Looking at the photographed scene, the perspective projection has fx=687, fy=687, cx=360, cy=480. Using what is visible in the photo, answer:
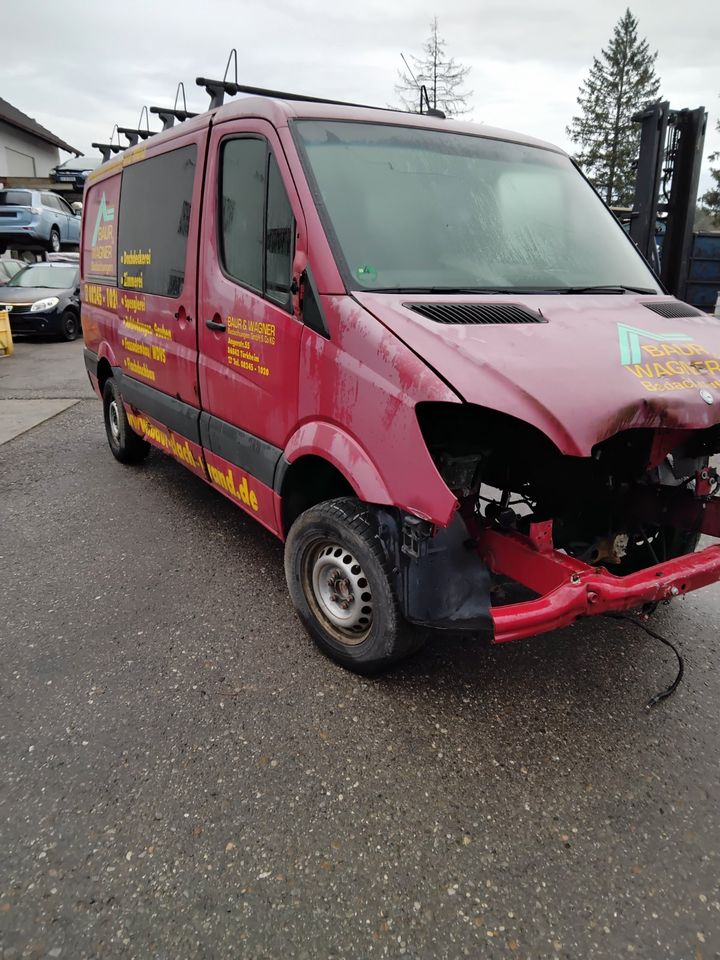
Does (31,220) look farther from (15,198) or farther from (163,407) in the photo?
(163,407)

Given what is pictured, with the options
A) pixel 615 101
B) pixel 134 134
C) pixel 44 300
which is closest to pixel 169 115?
pixel 134 134

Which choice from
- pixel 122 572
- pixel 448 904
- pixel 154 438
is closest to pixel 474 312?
pixel 448 904

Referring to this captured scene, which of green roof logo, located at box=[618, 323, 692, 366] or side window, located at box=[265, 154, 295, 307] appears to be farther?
side window, located at box=[265, 154, 295, 307]

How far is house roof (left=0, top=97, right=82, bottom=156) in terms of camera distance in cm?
3322

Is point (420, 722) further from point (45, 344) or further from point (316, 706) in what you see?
point (45, 344)

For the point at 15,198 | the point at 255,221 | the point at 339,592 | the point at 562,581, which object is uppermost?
the point at 15,198

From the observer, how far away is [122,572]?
4.05 meters

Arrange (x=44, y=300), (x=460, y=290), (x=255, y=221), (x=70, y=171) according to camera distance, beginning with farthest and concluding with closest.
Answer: (x=70, y=171)
(x=44, y=300)
(x=255, y=221)
(x=460, y=290)

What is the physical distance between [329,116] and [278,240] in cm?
66

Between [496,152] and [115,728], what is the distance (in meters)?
3.26

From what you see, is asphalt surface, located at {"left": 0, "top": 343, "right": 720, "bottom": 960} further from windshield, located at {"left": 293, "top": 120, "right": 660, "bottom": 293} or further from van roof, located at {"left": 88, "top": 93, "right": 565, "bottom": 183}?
van roof, located at {"left": 88, "top": 93, "right": 565, "bottom": 183}

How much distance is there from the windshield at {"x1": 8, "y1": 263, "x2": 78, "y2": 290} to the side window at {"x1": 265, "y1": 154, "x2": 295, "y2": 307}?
13.2 metres

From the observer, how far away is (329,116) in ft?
10.4

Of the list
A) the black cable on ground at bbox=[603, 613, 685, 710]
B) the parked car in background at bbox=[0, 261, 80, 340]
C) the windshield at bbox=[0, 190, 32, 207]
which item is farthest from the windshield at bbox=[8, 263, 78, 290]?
the black cable on ground at bbox=[603, 613, 685, 710]
